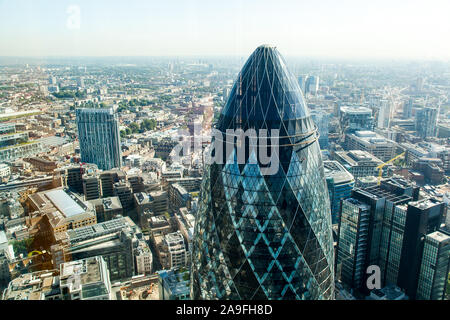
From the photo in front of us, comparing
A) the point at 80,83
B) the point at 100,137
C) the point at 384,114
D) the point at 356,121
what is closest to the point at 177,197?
the point at 100,137

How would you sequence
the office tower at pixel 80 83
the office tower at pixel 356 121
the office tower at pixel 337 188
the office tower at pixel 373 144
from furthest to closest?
the office tower at pixel 356 121 < the office tower at pixel 80 83 < the office tower at pixel 373 144 < the office tower at pixel 337 188

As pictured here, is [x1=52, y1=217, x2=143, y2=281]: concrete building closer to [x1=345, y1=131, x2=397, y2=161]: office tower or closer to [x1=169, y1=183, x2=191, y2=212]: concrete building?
[x1=169, y1=183, x2=191, y2=212]: concrete building

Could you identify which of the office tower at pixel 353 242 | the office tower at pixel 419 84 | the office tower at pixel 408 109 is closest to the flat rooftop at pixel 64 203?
the office tower at pixel 353 242

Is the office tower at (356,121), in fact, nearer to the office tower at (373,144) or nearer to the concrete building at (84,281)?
the office tower at (373,144)

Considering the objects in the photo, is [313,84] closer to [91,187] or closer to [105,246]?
[91,187]

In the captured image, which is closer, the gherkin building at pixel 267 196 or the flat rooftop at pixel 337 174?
the gherkin building at pixel 267 196

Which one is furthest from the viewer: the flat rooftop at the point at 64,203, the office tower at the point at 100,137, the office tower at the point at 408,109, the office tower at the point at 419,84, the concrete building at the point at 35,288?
the office tower at the point at 408,109
